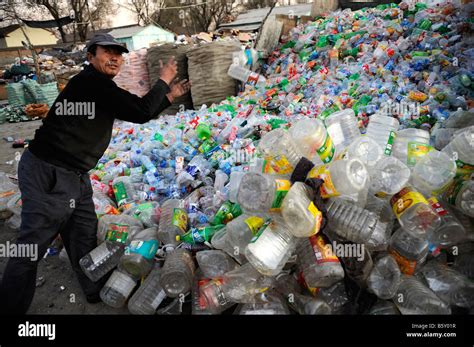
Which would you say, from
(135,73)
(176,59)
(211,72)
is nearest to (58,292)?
(211,72)

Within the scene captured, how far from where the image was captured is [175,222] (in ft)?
10.0

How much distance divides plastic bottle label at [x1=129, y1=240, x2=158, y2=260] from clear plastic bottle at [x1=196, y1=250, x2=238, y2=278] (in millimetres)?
404

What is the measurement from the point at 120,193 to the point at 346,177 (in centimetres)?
275

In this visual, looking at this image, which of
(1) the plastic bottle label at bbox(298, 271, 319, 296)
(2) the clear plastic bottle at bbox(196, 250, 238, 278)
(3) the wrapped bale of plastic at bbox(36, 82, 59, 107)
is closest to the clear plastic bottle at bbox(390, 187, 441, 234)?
(1) the plastic bottle label at bbox(298, 271, 319, 296)

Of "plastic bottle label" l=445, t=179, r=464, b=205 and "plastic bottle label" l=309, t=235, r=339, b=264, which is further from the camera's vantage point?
"plastic bottle label" l=445, t=179, r=464, b=205

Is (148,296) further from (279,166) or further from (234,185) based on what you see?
(279,166)

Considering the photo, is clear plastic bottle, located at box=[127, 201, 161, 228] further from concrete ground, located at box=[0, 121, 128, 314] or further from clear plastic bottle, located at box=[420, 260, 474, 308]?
clear plastic bottle, located at box=[420, 260, 474, 308]

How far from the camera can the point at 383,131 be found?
3.02m

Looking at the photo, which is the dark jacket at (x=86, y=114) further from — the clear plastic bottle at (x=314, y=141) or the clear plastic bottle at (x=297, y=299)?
the clear plastic bottle at (x=297, y=299)

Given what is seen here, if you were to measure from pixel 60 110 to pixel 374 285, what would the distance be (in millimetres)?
2598

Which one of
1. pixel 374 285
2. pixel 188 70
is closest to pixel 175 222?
pixel 374 285

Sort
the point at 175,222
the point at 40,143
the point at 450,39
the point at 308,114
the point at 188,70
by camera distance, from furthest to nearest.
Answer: the point at 188,70, the point at 450,39, the point at 308,114, the point at 175,222, the point at 40,143

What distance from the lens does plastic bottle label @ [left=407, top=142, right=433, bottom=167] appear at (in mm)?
2588

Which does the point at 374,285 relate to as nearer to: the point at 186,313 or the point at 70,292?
the point at 186,313
